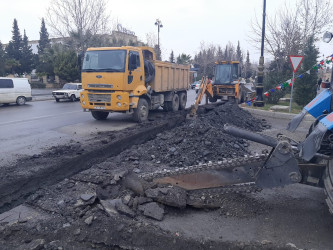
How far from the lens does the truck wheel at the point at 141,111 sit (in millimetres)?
11717

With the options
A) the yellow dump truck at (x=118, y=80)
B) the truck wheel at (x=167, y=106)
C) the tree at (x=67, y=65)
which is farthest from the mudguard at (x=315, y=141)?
the tree at (x=67, y=65)

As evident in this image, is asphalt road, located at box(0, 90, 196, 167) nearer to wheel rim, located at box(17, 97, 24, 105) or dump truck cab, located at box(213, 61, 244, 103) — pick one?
dump truck cab, located at box(213, 61, 244, 103)

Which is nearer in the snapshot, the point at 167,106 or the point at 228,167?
A: the point at 228,167

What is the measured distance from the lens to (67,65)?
33.2 m

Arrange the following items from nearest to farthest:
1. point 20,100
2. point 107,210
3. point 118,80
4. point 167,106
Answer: point 107,210, point 118,80, point 167,106, point 20,100

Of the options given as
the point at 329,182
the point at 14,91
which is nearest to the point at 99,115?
the point at 14,91

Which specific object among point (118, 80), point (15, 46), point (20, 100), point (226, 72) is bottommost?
point (20, 100)

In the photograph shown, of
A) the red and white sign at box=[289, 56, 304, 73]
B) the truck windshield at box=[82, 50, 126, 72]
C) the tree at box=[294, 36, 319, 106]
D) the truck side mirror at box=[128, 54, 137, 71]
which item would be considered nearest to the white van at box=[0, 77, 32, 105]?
the truck windshield at box=[82, 50, 126, 72]

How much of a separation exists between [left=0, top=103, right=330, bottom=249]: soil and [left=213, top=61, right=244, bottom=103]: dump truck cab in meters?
11.7

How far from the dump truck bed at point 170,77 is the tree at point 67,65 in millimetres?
20332

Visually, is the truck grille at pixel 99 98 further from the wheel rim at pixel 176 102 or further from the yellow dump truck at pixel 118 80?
the wheel rim at pixel 176 102

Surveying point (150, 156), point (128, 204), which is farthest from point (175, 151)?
point (128, 204)

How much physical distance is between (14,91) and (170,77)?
11.6 meters

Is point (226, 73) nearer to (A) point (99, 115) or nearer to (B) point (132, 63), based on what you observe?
(B) point (132, 63)
